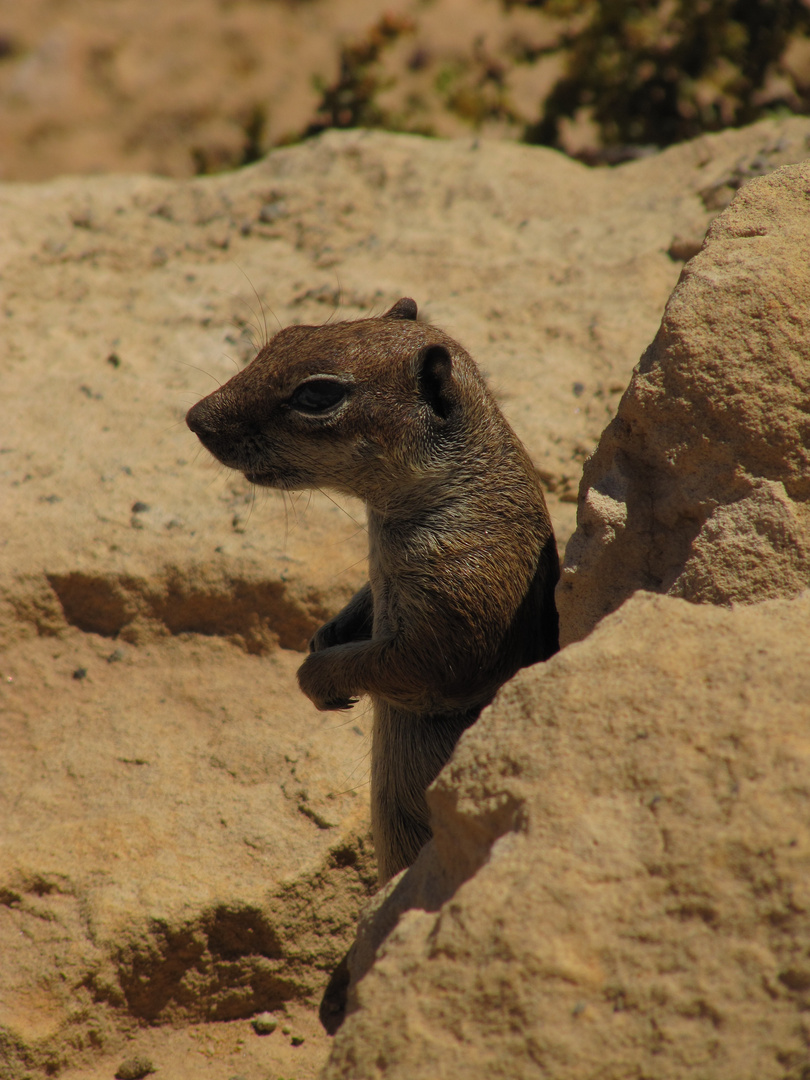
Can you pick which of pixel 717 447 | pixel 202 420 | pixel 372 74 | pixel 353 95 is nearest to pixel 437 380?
pixel 202 420

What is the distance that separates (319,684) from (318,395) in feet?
3.50

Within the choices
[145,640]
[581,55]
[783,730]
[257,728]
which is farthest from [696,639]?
[581,55]

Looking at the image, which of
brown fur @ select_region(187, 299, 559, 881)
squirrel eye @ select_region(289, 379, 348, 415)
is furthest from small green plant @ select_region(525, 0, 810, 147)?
squirrel eye @ select_region(289, 379, 348, 415)

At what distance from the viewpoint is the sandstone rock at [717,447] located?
2680mm

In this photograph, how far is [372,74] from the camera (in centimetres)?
802

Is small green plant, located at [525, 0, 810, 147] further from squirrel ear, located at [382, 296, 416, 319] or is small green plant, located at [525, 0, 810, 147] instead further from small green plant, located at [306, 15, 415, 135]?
squirrel ear, located at [382, 296, 416, 319]

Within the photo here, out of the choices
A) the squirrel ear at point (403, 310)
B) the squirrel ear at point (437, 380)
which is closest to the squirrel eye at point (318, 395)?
the squirrel ear at point (437, 380)

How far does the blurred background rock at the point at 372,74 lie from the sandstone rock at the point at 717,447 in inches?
189

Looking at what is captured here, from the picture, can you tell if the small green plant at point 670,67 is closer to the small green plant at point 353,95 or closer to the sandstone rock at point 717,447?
the small green plant at point 353,95

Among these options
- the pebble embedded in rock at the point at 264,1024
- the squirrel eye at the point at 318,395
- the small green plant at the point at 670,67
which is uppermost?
the small green plant at the point at 670,67

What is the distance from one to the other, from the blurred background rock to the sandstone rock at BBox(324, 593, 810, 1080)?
622 cm

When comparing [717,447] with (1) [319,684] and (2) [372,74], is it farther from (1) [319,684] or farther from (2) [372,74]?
(2) [372,74]

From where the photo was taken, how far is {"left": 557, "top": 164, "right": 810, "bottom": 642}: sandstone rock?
2680 millimetres

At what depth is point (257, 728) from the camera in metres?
4.22
